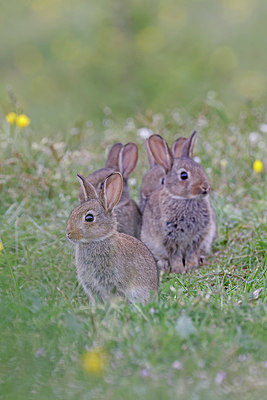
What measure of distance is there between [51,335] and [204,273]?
245 centimetres

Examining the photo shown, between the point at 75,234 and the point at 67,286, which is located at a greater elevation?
the point at 75,234

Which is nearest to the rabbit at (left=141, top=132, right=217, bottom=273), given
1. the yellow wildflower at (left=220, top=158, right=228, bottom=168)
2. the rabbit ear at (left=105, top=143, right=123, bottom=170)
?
the rabbit ear at (left=105, top=143, right=123, bottom=170)

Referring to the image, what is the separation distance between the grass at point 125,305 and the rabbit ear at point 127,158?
0.67 m

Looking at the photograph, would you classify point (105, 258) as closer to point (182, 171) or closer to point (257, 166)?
point (182, 171)

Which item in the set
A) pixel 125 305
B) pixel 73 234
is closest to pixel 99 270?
pixel 73 234

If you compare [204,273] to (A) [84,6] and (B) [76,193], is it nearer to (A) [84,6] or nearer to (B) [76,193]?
(B) [76,193]

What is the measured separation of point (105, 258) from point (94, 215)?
34 centimetres

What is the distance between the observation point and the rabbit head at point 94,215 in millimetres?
5262

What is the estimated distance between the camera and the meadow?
3.68 m

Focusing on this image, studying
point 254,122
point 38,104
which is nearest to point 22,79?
point 38,104

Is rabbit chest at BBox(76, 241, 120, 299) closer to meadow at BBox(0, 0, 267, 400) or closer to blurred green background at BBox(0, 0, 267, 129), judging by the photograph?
meadow at BBox(0, 0, 267, 400)

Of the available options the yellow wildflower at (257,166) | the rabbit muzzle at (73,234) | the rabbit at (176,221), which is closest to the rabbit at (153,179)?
the rabbit at (176,221)

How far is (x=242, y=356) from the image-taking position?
12.4ft

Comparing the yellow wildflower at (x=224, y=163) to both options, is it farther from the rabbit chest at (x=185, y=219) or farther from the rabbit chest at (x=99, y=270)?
the rabbit chest at (x=99, y=270)
